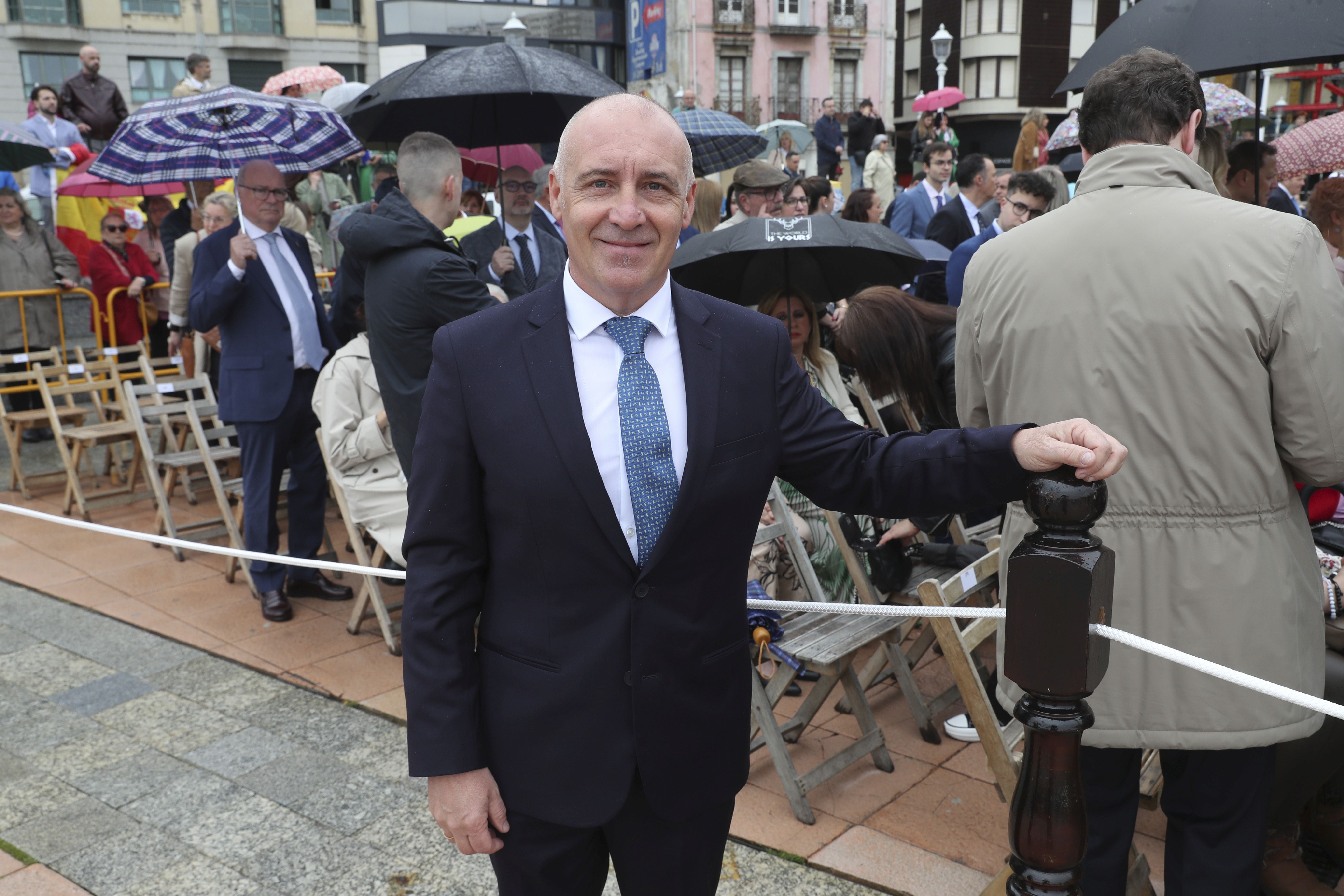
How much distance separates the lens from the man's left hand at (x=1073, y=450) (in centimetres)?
154

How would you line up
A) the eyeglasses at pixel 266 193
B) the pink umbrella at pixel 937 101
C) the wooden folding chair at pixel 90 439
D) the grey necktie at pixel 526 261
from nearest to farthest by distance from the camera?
the eyeglasses at pixel 266 193 → the grey necktie at pixel 526 261 → the wooden folding chair at pixel 90 439 → the pink umbrella at pixel 937 101

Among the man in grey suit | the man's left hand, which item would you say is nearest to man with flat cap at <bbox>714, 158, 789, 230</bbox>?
the man in grey suit

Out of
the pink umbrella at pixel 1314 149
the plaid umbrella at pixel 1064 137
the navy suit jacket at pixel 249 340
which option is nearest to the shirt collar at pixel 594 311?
the navy suit jacket at pixel 249 340

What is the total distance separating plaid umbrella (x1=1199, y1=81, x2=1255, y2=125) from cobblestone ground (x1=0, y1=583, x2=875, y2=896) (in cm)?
730

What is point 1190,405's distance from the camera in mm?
2131

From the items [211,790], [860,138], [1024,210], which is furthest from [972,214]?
[860,138]

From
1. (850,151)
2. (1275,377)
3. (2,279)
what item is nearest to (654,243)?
(1275,377)

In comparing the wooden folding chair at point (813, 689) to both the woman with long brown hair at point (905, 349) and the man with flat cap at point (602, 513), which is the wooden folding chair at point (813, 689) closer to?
the woman with long brown hair at point (905, 349)

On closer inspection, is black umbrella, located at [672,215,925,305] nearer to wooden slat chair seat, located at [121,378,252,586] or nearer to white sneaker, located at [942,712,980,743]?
white sneaker, located at [942,712,980,743]

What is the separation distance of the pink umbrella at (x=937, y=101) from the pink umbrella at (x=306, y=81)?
9.82 meters

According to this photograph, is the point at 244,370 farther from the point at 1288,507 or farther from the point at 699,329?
the point at 1288,507

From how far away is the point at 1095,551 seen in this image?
5.20 ft

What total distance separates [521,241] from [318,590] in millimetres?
2266

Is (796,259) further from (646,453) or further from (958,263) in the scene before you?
(646,453)
